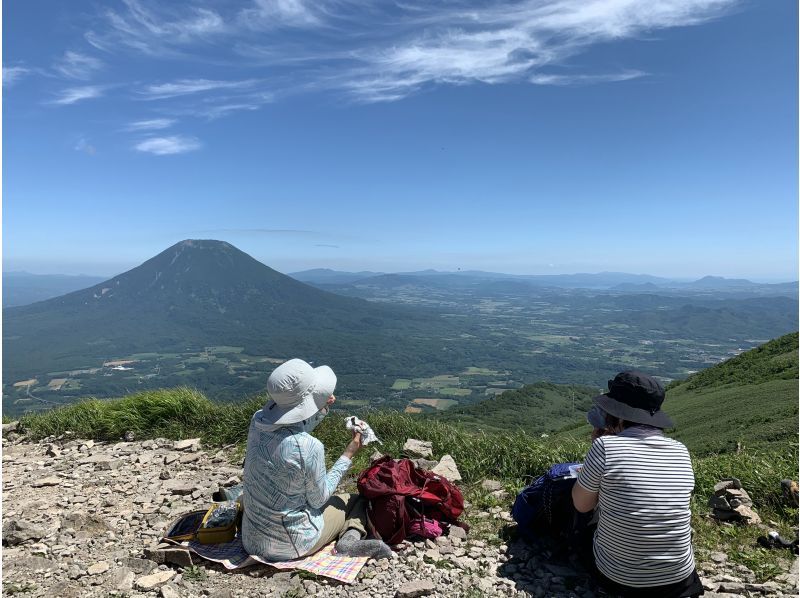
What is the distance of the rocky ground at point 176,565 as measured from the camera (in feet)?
12.1

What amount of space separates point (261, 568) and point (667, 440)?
10.2ft

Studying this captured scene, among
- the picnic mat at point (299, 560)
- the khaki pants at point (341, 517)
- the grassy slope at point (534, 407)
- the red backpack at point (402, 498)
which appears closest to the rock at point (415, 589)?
the picnic mat at point (299, 560)

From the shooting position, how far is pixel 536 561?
413 centimetres

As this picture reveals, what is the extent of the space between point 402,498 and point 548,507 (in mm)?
1215

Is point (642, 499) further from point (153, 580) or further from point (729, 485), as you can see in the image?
point (153, 580)

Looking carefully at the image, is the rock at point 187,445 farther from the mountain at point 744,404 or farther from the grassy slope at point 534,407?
the grassy slope at point 534,407

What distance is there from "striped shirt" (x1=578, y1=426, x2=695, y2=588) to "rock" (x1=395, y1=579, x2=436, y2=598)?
4.14 feet

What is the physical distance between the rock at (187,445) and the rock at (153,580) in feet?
10.6

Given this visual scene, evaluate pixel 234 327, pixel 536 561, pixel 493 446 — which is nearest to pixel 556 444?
pixel 493 446

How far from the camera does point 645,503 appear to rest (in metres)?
3.25

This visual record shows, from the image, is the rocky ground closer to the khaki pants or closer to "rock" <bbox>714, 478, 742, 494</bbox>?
the khaki pants

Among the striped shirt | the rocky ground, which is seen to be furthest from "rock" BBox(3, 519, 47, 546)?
the striped shirt

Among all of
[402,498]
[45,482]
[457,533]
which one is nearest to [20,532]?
[45,482]

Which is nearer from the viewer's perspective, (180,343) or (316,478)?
(316,478)
